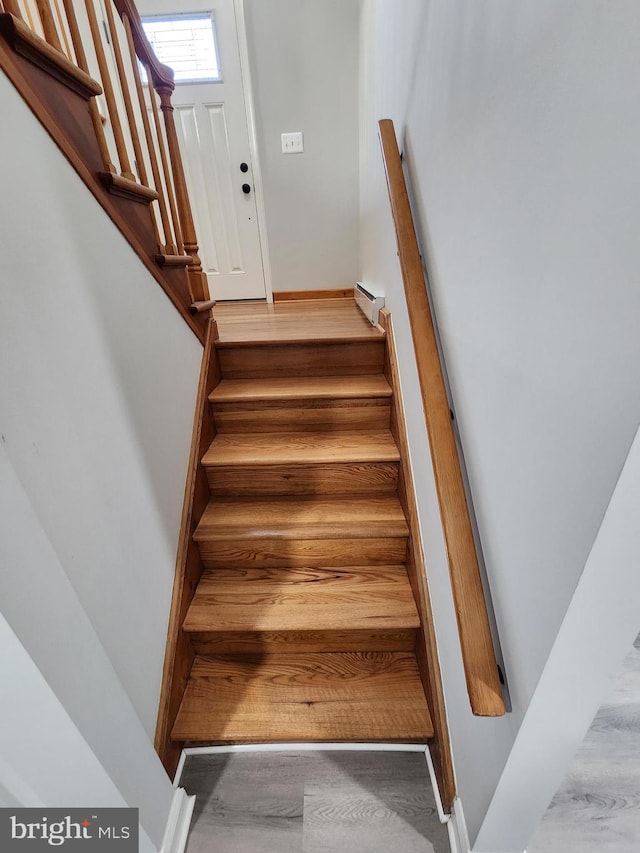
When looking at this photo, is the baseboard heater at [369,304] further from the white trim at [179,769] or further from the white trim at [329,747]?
the white trim at [179,769]

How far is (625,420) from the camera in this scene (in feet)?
1.38

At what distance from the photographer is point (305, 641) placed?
135cm

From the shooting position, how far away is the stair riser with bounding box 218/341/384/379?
184cm

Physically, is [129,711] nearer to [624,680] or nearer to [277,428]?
[277,428]

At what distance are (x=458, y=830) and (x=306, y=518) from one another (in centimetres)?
94

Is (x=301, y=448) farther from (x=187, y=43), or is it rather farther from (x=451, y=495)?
(x=187, y=43)

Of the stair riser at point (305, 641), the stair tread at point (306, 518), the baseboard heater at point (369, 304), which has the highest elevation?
the baseboard heater at point (369, 304)

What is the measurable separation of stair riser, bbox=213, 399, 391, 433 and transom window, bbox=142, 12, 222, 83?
8.13ft

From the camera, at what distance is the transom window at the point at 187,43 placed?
8.22 feet

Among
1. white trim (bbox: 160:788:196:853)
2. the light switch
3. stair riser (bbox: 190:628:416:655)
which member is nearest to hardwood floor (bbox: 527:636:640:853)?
stair riser (bbox: 190:628:416:655)

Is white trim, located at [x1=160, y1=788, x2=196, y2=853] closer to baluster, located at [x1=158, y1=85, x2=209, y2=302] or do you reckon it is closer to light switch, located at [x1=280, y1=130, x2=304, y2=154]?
baluster, located at [x1=158, y1=85, x2=209, y2=302]

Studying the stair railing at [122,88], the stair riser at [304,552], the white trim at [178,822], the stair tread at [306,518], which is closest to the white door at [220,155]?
the stair railing at [122,88]

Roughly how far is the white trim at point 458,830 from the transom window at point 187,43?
3.86 metres

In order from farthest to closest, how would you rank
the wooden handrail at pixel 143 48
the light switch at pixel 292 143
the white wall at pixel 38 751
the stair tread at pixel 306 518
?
1. the light switch at pixel 292 143
2. the stair tread at pixel 306 518
3. the wooden handrail at pixel 143 48
4. the white wall at pixel 38 751
